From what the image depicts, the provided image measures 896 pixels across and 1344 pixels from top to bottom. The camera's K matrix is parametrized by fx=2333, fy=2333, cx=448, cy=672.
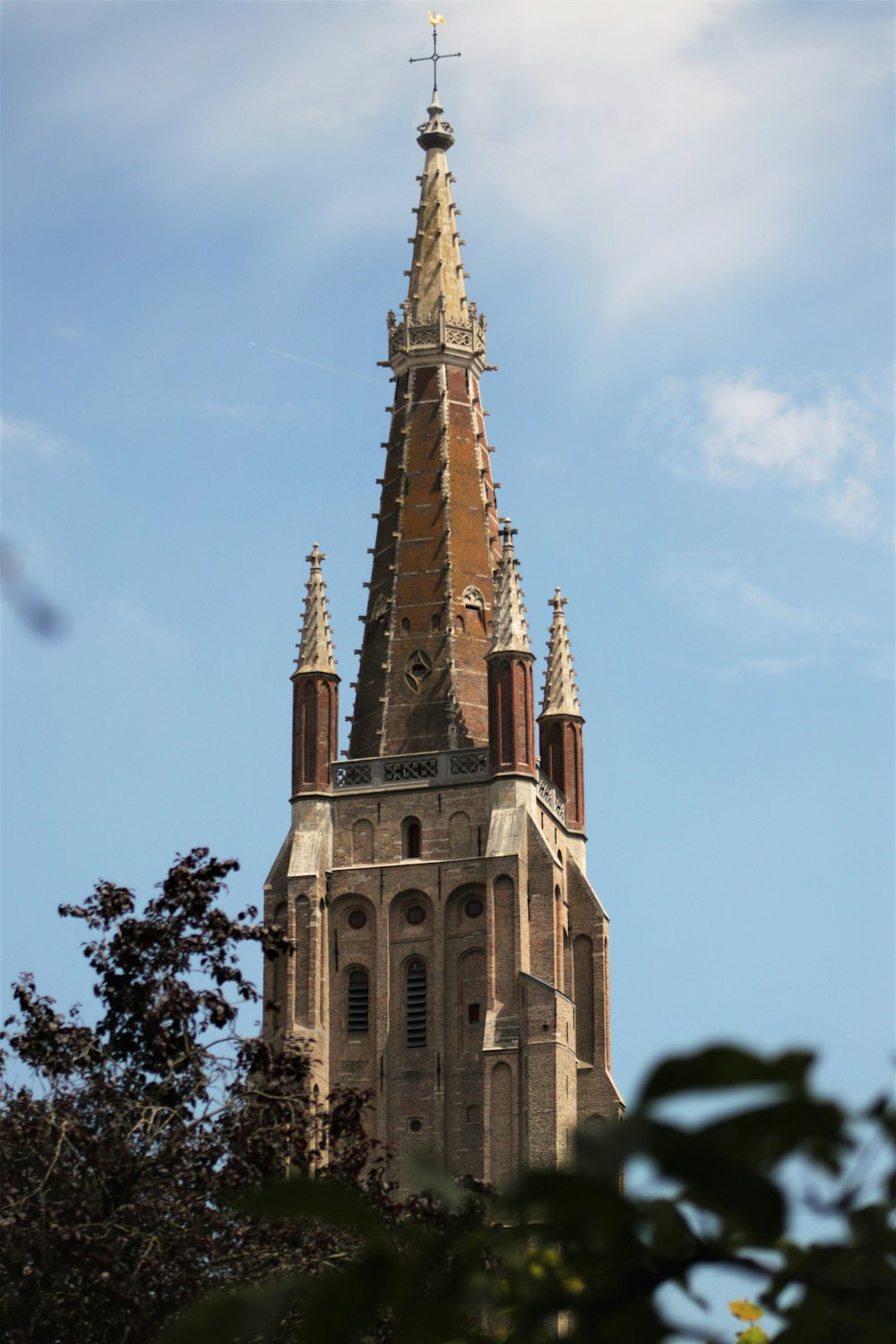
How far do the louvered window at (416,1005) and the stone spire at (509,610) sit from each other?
8.71m

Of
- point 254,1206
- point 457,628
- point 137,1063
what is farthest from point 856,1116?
point 457,628

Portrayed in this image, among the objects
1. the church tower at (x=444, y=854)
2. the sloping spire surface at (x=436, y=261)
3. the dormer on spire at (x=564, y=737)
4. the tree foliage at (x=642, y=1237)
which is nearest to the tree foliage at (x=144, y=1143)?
the tree foliage at (x=642, y=1237)

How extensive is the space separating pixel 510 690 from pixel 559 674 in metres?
5.34

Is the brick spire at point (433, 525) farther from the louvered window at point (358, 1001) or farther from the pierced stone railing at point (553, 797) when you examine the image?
the louvered window at point (358, 1001)

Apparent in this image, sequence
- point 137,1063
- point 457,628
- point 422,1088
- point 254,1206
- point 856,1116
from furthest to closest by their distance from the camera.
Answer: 1. point 457,628
2. point 422,1088
3. point 137,1063
4. point 254,1206
5. point 856,1116

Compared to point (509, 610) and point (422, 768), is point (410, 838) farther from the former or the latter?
point (509, 610)

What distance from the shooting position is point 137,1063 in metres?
27.0

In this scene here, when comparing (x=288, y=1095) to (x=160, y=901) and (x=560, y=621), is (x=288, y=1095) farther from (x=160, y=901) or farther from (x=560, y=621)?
(x=560, y=621)

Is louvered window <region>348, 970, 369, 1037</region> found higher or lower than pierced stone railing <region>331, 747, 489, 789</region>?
lower

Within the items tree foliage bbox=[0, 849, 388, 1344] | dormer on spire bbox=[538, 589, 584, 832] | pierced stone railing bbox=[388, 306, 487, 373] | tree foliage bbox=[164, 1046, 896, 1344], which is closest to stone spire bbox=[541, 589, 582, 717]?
dormer on spire bbox=[538, 589, 584, 832]

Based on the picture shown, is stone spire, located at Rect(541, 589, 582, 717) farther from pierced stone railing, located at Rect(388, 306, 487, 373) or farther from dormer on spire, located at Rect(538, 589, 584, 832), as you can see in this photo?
pierced stone railing, located at Rect(388, 306, 487, 373)

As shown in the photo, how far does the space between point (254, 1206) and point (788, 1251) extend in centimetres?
64

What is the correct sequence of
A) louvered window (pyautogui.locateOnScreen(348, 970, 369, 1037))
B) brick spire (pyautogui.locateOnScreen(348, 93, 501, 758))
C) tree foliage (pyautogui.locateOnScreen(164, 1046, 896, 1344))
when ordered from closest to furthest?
1. tree foliage (pyautogui.locateOnScreen(164, 1046, 896, 1344))
2. louvered window (pyautogui.locateOnScreen(348, 970, 369, 1037))
3. brick spire (pyautogui.locateOnScreen(348, 93, 501, 758))

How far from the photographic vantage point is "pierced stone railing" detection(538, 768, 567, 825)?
62312 mm
